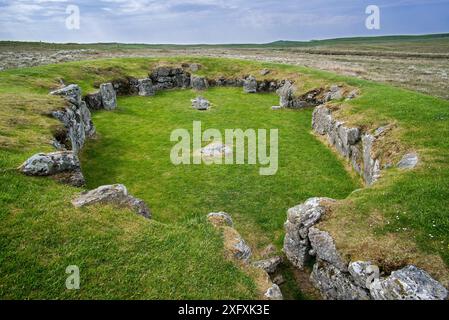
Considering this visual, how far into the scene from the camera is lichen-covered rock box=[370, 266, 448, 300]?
12.0 meters

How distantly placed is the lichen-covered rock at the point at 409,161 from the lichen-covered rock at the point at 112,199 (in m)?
16.3

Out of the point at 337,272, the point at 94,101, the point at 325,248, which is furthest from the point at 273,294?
the point at 94,101

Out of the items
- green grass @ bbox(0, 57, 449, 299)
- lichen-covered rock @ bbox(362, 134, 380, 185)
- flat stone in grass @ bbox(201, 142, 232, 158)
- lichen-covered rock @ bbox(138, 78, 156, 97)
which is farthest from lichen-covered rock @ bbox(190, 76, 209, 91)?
lichen-covered rock @ bbox(362, 134, 380, 185)

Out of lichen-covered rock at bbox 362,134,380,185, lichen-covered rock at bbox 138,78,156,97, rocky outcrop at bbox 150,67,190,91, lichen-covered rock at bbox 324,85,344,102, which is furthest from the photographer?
rocky outcrop at bbox 150,67,190,91

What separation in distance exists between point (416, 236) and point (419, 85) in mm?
54783

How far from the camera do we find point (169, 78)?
2386 inches

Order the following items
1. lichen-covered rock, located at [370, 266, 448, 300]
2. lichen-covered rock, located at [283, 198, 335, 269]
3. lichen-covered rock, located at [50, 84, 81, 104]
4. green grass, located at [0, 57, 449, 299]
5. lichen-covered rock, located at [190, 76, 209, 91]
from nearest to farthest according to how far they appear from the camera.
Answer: lichen-covered rock, located at [370, 266, 448, 300] → green grass, located at [0, 57, 449, 299] → lichen-covered rock, located at [283, 198, 335, 269] → lichen-covered rock, located at [50, 84, 81, 104] → lichen-covered rock, located at [190, 76, 209, 91]

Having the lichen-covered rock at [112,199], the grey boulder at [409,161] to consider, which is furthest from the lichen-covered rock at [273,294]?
the grey boulder at [409,161]

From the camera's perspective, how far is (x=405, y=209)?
17.0 metres

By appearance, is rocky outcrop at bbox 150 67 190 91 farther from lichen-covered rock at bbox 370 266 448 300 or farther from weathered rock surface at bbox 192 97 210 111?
lichen-covered rock at bbox 370 266 448 300

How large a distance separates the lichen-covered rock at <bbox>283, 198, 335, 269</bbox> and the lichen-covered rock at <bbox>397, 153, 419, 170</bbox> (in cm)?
665

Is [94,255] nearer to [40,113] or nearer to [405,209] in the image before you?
[405,209]

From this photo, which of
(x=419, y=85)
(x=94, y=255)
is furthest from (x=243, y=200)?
(x=419, y=85)
